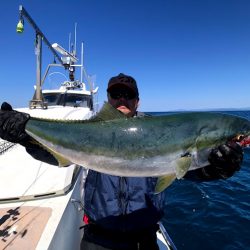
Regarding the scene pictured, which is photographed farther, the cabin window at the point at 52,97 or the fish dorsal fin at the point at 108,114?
the cabin window at the point at 52,97

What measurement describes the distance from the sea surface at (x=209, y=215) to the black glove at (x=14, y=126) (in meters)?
5.63

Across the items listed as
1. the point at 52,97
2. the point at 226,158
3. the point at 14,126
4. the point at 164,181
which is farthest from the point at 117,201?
the point at 52,97

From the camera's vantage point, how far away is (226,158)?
3502 millimetres

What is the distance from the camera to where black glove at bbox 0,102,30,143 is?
384cm

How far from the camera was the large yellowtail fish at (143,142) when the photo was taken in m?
3.45

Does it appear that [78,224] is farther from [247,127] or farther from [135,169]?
[247,127]

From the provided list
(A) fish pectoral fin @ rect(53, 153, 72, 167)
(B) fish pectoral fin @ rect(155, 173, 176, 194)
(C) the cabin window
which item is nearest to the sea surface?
(B) fish pectoral fin @ rect(155, 173, 176, 194)

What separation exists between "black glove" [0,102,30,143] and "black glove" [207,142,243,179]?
2.26 meters

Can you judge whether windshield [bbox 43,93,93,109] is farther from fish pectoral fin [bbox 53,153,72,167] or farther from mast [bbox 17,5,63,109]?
fish pectoral fin [bbox 53,153,72,167]

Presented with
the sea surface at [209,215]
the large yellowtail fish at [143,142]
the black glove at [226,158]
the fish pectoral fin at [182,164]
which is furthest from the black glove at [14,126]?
the sea surface at [209,215]

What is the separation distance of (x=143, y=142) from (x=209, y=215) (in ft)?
24.7

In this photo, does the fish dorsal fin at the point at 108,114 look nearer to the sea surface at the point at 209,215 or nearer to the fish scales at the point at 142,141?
the fish scales at the point at 142,141

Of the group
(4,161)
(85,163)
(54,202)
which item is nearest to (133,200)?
(85,163)

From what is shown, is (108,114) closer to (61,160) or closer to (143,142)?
(143,142)
